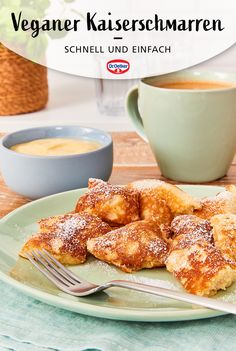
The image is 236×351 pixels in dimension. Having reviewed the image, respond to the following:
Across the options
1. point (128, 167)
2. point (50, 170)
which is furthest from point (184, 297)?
point (128, 167)

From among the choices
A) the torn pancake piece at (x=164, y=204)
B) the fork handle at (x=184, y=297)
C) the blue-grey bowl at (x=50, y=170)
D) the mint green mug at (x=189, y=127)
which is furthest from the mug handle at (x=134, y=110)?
the fork handle at (x=184, y=297)

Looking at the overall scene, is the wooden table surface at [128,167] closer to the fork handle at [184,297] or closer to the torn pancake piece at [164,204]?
the torn pancake piece at [164,204]

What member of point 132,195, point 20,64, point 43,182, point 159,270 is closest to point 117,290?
point 159,270

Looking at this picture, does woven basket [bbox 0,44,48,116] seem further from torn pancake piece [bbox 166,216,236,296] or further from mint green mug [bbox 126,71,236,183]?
torn pancake piece [bbox 166,216,236,296]

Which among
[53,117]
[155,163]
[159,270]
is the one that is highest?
[159,270]

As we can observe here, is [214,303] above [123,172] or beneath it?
above

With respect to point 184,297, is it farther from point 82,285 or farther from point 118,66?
point 118,66

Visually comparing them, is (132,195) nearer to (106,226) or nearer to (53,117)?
(106,226)
